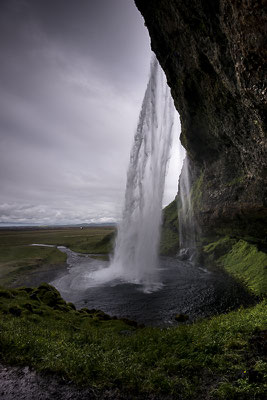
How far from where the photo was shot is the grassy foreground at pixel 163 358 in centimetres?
645

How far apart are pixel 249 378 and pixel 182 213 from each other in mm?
49410

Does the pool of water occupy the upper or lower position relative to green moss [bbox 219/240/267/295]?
lower

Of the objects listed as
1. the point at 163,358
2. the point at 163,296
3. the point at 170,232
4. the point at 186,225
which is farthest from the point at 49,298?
the point at 170,232

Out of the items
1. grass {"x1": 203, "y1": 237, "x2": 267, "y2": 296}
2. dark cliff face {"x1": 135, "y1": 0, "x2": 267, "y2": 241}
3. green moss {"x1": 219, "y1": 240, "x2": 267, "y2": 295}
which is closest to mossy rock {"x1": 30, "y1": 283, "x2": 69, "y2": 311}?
grass {"x1": 203, "y1": 237, "x2": 267, "y2": 296}

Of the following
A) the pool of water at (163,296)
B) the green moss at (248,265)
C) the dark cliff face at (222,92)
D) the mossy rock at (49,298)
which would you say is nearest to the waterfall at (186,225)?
the green moss at (248,265)

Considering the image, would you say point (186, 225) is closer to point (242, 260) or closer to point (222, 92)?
point (242, 260)

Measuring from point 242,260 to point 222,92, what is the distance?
26.2m

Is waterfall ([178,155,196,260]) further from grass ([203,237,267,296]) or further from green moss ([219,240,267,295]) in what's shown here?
green moss ([219,240,267,295])

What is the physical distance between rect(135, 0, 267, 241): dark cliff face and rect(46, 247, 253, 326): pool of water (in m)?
8.81

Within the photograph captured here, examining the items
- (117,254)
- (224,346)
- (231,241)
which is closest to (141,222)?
(117,254)

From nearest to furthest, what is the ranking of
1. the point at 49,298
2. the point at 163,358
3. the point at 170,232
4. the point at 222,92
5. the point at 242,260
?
1. the point at 163,358
2. the point at 222,92
3. the point at 49,298
4. the point at 242,260
5. the point at 170,232

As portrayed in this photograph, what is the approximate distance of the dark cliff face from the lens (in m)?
12.1

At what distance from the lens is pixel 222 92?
19094mm

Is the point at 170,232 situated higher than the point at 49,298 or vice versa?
the point at 170,232
